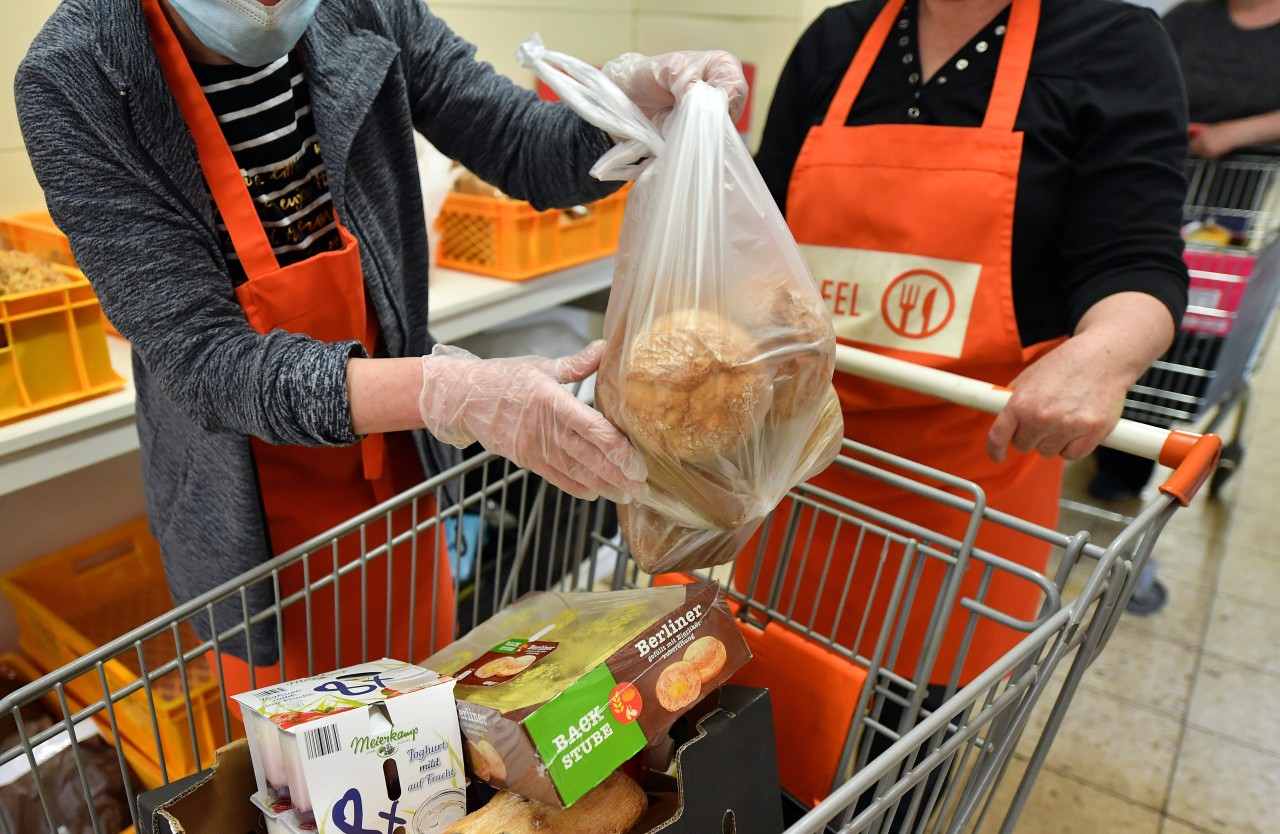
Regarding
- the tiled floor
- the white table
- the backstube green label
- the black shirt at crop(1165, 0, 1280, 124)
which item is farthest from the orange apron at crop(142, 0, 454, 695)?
the black shirt at crop(1165, 0, 1280, 124)

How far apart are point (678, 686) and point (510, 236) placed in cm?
123

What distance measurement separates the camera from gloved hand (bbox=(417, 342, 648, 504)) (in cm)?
62

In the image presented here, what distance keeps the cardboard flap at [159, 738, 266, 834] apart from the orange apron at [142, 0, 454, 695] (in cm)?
15

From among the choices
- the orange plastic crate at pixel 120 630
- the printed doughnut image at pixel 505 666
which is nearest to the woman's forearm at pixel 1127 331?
the printed doughnut image at pixel 505 666

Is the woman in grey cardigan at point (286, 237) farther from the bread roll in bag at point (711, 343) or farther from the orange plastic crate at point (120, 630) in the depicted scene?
the orange plastic crate at point (120, 630)

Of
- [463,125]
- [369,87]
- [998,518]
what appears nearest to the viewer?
[998,518]

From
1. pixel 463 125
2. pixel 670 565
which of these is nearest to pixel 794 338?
pixel 670 565

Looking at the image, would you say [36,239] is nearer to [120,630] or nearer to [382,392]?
[120,630]

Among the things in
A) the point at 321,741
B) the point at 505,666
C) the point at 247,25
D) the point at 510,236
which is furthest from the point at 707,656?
the point at 510,236

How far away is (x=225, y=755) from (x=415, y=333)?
1.67 ft

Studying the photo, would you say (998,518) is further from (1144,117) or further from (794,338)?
(1144,117)

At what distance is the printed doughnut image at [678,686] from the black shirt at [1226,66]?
2203mm

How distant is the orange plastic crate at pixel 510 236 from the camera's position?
1.69 metres

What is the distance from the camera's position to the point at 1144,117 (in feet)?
2.89
